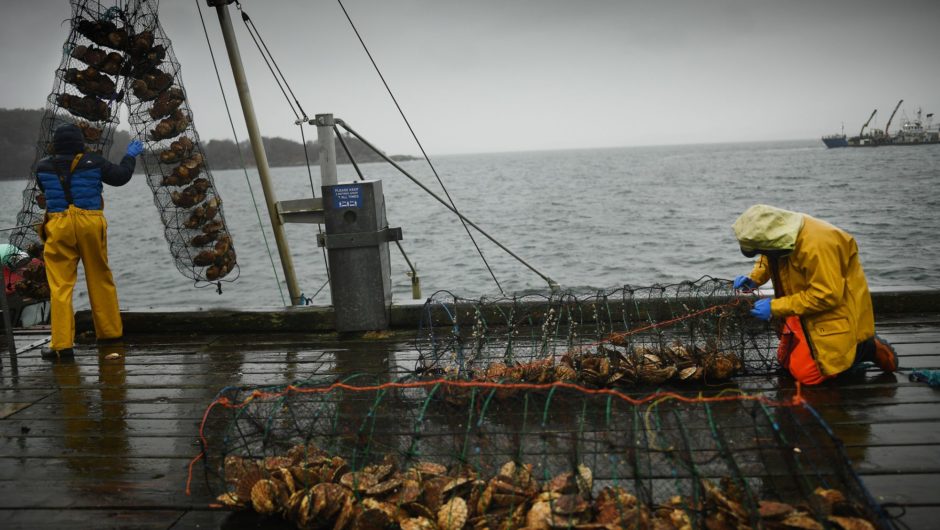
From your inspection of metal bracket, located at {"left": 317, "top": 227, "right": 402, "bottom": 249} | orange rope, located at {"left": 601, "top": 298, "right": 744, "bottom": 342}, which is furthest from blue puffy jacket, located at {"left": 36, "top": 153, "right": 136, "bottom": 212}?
orange rope, located at {"left": 601, "top": 298, "right": 744, "bottom": 342}

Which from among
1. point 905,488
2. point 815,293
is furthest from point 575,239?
point 905,488

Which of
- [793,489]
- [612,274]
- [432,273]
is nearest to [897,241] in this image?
[612,274]

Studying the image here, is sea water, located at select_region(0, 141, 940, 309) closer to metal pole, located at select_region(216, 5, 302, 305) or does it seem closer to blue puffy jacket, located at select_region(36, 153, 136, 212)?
metal pole, located at select_region(216, 5, 302, 305)

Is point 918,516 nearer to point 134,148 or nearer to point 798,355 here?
point 798,355

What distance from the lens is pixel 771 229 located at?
158 inches

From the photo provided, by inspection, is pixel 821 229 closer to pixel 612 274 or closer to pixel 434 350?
pixel 434 350

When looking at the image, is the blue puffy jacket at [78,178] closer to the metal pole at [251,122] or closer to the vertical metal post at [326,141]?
the metal pole at [251,122]

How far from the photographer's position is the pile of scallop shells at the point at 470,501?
261 centimetres

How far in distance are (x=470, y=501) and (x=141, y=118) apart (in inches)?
232

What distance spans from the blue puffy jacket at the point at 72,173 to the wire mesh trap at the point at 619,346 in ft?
9.99

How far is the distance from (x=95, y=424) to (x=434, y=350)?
2.26 m

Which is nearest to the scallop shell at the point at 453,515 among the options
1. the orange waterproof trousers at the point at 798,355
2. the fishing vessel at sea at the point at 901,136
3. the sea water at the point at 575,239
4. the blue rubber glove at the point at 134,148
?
the orange waterproof trousers at the point at 798,355

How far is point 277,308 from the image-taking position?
6.45 metres

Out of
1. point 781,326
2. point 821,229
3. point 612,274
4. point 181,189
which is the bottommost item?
point 612,274
